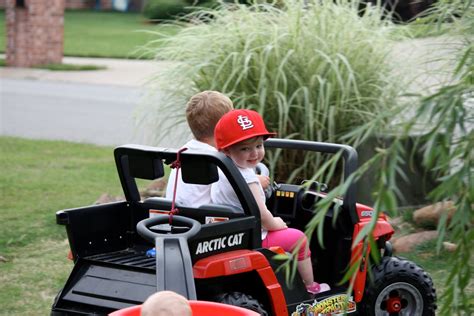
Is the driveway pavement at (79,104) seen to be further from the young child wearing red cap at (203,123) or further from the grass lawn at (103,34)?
the young child wearing red cap at (203,123)

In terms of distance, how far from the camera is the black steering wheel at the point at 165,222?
148 inches

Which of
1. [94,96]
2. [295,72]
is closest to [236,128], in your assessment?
[295,72]

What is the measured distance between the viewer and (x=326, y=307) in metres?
4.56

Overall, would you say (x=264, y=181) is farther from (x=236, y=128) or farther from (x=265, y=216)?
(x=236, y=128)

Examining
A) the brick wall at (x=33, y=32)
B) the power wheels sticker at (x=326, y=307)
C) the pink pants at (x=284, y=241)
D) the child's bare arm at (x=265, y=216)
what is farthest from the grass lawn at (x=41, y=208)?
the brick wall at (x=33, y=32)

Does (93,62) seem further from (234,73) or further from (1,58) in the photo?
(234,73)

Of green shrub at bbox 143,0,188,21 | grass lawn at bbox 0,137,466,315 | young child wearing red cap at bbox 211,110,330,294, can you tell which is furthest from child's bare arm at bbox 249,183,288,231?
green shrub at bbox 143,0,188,21

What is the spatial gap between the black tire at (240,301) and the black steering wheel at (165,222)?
0.32 meters

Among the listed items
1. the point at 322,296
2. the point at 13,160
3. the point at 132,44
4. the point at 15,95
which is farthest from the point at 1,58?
the point at 322,296

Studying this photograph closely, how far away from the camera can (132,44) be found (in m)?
27.5

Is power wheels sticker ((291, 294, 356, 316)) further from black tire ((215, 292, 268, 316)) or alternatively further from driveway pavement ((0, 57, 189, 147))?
driveway pavement ((0, 57, 189, 147))

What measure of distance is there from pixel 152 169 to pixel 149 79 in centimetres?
344

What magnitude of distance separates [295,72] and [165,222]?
3.24m

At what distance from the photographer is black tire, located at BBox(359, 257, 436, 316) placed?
472cm
